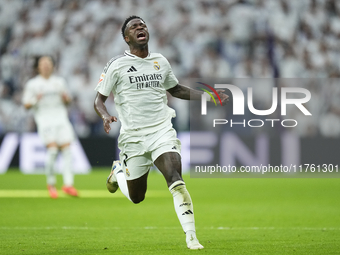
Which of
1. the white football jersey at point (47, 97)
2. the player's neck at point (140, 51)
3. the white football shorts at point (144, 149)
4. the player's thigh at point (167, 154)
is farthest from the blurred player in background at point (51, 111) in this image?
the player's thigh at point (167, 154)

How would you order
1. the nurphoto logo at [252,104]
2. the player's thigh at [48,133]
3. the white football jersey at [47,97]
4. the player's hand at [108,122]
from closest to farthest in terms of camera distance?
the player's hand at [108,122] < the white football jersey at [47,97] < the player's thigh at [48,133] < the nurphoto logo at [252,104]

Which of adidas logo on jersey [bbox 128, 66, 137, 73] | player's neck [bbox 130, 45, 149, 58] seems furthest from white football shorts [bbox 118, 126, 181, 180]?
player's neck [bbox 130, 45, 149, 58]

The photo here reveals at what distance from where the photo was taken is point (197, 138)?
57.6ft

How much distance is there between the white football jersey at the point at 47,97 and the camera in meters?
11.1

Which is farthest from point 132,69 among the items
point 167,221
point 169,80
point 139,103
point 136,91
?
point 167,221

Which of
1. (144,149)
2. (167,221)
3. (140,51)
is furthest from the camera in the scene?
(167,221)

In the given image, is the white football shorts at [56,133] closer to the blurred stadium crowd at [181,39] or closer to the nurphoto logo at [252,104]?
the nurphoto logo at [252,104]

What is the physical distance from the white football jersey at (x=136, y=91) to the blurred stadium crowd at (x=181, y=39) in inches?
607

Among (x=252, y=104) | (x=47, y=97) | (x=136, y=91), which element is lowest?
(x=252, y=104)

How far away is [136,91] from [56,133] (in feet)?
18.7

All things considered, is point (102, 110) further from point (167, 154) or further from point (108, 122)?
point (167, 154)

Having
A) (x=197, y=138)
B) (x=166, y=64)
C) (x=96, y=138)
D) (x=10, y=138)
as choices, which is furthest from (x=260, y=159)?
(x=166, y=64)

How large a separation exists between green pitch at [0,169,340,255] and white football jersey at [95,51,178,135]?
1.19 meters

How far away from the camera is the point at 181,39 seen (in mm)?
23609
